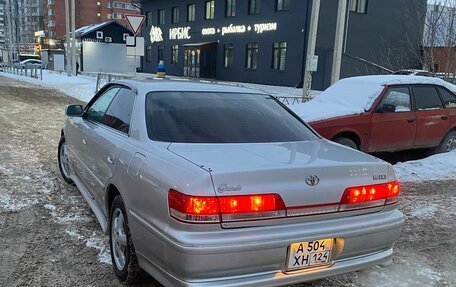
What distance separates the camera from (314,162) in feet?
9.79

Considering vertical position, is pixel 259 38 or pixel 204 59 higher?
pixel 259 38

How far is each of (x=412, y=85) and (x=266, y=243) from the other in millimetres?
6454

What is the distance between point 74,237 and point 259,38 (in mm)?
24698

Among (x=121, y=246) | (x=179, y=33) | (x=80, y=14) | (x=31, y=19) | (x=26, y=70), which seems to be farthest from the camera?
(x=31, y=19)

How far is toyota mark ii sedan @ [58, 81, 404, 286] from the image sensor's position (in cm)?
261

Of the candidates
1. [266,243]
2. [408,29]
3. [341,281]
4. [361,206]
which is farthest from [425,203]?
[408,29]

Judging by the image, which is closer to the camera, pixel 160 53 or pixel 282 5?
pixel 282 5

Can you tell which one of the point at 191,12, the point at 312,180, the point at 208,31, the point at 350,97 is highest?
the point at 191,12

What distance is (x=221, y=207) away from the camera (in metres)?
2.62

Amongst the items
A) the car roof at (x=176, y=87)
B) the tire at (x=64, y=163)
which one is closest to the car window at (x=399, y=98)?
the car roof at (x=176, y=87)

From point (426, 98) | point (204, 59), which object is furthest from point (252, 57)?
point (426, 98)

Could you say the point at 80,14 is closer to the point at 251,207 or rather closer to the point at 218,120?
the point at 218,120

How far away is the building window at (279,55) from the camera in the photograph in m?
26.0

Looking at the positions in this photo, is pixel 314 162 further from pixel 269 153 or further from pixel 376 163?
pixel 376 163
